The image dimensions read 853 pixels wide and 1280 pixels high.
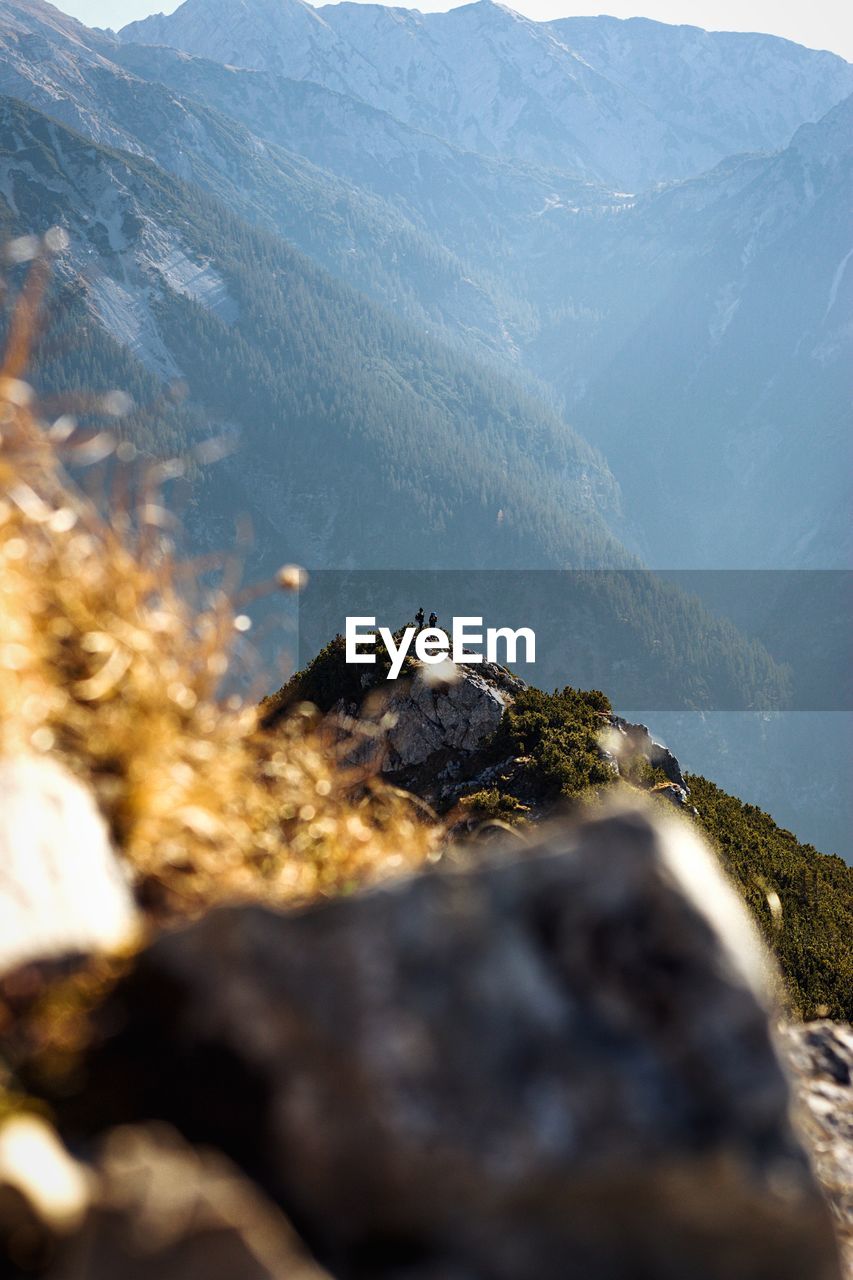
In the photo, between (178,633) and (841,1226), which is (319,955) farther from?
(841,1226)

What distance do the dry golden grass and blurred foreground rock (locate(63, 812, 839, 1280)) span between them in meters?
0.80

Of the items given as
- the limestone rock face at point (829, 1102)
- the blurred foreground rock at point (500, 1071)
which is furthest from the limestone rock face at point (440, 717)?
the blurred foreground rock at point (500, 1071)

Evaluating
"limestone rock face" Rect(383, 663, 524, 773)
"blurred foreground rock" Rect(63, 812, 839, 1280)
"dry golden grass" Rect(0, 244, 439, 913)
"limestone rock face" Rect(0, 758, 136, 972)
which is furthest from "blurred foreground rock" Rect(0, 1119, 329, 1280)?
"limestone rock face" Rect(383, 663, 524, 773)

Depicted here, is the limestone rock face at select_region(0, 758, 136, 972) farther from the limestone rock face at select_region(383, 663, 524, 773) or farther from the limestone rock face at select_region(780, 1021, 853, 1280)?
the limestone rock face at select_region(383, 663, 524, 773)

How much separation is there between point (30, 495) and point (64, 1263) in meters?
2.52

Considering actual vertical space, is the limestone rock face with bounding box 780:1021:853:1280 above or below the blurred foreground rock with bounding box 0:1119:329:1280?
above

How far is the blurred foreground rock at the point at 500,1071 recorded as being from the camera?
175 cm

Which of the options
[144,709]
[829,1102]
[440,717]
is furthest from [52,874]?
[440,717]

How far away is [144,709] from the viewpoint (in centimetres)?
320

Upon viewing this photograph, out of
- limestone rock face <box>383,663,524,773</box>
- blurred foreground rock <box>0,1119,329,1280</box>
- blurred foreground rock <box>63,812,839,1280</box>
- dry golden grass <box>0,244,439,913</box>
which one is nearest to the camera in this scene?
blurred foreground rock <box>0,1119,329,1280</box>

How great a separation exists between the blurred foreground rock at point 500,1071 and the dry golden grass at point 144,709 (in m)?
0.80

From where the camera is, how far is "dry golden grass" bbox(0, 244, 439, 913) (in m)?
2.87

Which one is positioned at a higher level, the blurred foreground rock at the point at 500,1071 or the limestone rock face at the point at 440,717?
the limestone rock face at the point at 440,717

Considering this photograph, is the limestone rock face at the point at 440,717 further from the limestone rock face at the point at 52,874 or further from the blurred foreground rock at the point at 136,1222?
the blurred foreground rock at the point at 136,1222
